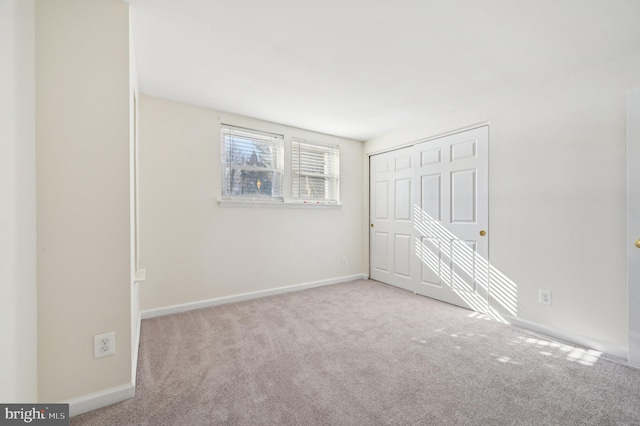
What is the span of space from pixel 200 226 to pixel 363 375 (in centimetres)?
235

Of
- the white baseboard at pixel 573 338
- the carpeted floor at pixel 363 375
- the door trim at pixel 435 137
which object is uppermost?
the door trim at pixel 435 137

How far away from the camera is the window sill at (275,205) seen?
10.7ft

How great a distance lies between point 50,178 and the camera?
4.57 feet

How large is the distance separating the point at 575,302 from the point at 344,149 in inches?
131

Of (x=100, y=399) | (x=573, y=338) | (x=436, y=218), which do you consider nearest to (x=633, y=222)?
(x=573, y=338)

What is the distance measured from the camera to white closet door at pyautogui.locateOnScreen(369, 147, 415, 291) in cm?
381

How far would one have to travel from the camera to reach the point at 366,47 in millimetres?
1971

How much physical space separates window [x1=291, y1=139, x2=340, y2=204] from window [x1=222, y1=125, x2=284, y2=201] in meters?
0.25

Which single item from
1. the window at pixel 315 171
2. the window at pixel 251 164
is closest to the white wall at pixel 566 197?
the window at pixel 315 171

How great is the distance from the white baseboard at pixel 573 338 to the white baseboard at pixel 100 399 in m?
3.30

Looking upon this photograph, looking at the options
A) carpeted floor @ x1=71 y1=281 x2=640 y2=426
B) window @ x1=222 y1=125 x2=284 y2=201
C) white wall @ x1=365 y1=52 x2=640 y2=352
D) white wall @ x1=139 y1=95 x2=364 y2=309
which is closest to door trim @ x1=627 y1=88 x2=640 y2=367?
white wall @ x1=365 y1=52 x2=640 y2=352

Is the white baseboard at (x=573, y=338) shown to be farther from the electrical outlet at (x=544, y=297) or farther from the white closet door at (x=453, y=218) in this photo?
the white closet door at (x=453, y=218)

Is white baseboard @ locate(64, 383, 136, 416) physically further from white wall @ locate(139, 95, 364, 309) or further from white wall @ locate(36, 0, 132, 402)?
white wall @ locate(139, 95, 364, 309)

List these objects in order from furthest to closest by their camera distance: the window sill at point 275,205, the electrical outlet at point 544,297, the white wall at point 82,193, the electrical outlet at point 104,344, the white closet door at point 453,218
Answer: the window sill at point 275,205 → the white closet door at point 453,218 → the electrical outlet at point 544,297 → the electrical outlet at point 104,344 → the white wall at point 82,193
